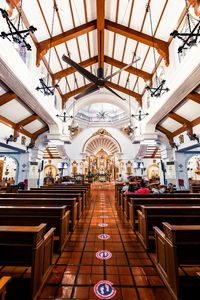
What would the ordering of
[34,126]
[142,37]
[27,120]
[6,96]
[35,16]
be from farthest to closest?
[34,126] → [27,120] → [142,37] → [6,96] → [35,16]

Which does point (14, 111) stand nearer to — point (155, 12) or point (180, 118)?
point (155, 12)

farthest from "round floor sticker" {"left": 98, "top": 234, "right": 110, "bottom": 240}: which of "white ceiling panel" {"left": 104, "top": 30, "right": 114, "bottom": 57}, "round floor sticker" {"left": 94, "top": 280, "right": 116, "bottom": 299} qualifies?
"white ceiling panel" {"left": 104, "top": 30, "right": 114, "bottom": 57}

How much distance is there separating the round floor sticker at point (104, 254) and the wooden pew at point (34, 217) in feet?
1.99

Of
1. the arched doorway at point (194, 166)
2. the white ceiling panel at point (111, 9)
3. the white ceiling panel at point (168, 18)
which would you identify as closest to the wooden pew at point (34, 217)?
the white ceiling panel at point (168, 18)

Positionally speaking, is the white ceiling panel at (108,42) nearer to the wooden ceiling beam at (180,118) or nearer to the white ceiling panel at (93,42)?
the white ceiling panel at (93,42)

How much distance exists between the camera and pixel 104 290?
157 cm

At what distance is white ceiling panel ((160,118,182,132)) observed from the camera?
7373mm

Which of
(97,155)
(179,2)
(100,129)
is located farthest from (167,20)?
(97,155)

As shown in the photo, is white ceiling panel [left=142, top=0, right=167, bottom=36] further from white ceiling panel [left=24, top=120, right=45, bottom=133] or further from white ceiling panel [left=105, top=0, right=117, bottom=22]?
white ceiling panel [left=24, top=120, right=45, bottom=133]

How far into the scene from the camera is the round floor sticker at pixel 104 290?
1.51 meters

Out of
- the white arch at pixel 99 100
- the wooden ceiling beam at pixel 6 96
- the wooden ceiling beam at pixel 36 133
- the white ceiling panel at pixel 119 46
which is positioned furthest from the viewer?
the white arch at pixel 99 100

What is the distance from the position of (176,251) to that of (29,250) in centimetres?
160

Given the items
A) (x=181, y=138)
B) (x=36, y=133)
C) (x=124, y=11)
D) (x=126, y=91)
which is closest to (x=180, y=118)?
(x=181, y=138)

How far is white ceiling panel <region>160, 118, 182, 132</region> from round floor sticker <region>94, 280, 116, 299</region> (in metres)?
7.38
